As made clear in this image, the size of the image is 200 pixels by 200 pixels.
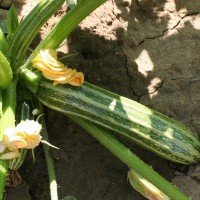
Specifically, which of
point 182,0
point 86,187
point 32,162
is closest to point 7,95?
point 32,162

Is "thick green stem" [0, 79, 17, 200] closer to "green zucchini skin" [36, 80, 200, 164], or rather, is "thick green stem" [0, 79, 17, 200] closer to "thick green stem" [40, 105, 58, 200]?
"green zucchini skin" [36, 80, 200, 164]

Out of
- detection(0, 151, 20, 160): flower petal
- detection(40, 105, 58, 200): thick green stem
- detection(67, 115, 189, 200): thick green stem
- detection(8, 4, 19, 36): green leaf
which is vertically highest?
detection(8, 4, 19, 36): green leaf

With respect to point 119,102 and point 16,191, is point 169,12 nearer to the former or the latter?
point 119,102

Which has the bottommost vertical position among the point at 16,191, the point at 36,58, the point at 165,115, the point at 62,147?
the point at 16,191

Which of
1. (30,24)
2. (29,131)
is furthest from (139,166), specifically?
(30,24)

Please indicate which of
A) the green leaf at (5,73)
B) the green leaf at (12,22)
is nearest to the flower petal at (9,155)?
the green leaf at (5,73)

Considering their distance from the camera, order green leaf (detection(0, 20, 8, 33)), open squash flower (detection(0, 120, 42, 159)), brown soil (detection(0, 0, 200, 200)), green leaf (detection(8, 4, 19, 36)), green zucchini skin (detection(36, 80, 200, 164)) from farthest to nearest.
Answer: green leaf (detection(0, 20, 8, 33))
brown soil (detection(0, 0, 200, 200))
green leaf (detection(8, 4, 19, 36))
green zucchini skin (detection(36, 80, 200, 164))
open squash flower (detection(0, 120, 42, 159))

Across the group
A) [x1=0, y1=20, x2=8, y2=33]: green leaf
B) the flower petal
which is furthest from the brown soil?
the flower petal

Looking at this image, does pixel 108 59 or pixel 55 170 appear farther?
pixel 108 59
